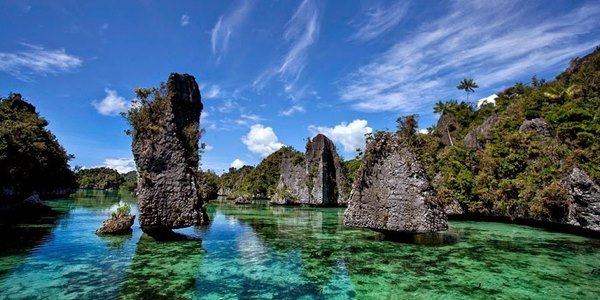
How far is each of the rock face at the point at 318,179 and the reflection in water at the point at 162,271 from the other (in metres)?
44.3

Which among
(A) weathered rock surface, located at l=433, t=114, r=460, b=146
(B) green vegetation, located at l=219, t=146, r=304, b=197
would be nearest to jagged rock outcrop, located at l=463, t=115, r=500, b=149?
(A) weathered rock surface, located at l=433, t=114, r=460, b=146

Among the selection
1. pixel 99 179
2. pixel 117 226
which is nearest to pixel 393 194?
pixel 117 226

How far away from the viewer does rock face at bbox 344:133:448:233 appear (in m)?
14.1

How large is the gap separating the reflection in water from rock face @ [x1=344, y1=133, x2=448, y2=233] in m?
7.46

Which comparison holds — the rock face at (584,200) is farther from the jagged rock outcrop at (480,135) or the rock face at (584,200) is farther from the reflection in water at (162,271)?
the reflection in water at (162,271)

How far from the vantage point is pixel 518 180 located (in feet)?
80.6

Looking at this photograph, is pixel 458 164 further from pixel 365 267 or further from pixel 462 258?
pixel 365 267

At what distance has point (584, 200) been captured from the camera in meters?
16.7

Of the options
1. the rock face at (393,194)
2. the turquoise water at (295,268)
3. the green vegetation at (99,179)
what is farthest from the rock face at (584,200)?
the green vegetation at (99,179)

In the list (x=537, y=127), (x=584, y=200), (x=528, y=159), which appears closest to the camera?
(x=584, y=200)

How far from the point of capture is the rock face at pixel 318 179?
5894cm

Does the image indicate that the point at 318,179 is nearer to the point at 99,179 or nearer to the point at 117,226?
the point at 117,226

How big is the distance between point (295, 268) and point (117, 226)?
40.8 feet

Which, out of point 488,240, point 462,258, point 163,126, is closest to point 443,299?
point 462,258
